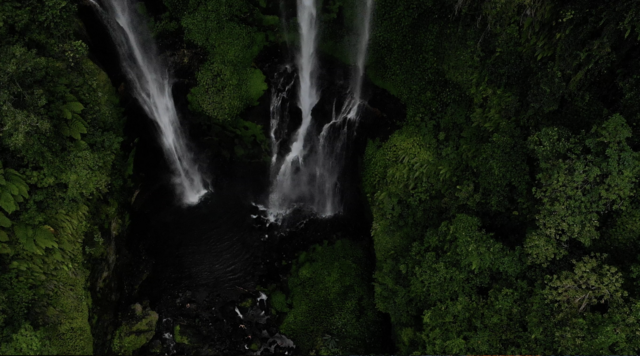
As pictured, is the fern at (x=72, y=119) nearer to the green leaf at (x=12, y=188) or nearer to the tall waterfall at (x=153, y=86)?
the green leaf at (x=12, y=188)

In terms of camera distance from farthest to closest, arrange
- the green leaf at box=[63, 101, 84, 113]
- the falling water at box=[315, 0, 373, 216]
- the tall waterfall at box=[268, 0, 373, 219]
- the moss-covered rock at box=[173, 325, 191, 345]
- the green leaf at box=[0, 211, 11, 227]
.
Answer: the tall waterfall at box=[268, 0, 373, 219] < the falling water at box=[315, 0, 373, 216] < the moss-covered rock at box=[173, 325, 191, 345] < the green leaf at box=[63, 101, 84, 113] < the green leaf at box=[0, 211, 11, 227]

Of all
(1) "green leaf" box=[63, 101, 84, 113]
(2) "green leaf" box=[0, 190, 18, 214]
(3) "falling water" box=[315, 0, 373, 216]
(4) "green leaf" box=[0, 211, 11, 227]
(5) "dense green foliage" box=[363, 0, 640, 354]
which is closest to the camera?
(5) "dense green foliage" box=[363, 0, 640, 354]

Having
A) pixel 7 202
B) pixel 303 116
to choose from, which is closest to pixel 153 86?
pixel 303 116

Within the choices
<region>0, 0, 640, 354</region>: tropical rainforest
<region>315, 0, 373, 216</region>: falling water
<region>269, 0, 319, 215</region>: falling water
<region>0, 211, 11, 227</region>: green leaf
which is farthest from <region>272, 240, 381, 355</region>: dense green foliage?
<region>0, 211, 11, 227</region>: green leaf

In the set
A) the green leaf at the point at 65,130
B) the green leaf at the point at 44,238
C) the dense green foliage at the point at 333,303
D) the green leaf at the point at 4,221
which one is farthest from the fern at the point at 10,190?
the dense green foliage at the point at 333,303

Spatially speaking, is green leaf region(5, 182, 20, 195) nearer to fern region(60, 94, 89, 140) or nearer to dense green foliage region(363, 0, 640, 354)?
fern region(60, 94, 89, 140)

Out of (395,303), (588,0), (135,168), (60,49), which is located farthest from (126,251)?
(588,0)

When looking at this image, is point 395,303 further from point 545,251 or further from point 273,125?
point 273,125
